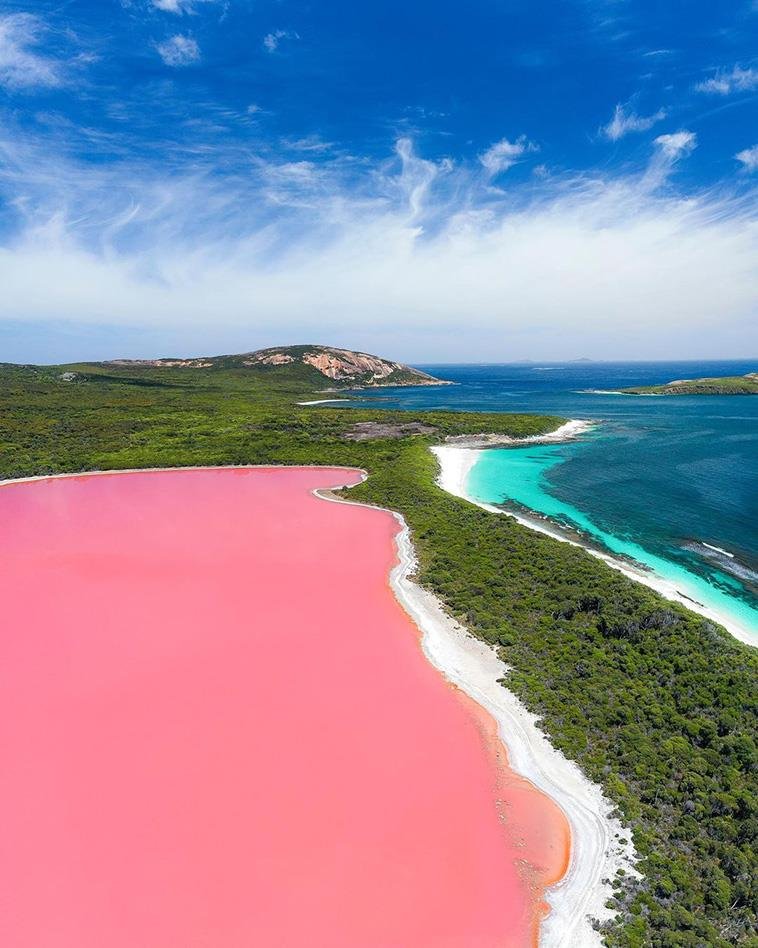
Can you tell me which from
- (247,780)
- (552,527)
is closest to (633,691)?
(247,780)

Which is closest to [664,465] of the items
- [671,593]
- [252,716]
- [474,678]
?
[671,593]

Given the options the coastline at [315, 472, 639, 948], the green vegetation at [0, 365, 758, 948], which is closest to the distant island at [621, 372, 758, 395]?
the green vegetation at [0, 365, 758, 948]

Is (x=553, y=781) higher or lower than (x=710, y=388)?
lower

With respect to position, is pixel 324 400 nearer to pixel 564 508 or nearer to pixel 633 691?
pixel 564 508

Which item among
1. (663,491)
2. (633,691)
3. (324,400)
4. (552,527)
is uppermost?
(324,400)

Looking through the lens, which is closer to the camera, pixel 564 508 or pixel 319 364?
pixel 564 508

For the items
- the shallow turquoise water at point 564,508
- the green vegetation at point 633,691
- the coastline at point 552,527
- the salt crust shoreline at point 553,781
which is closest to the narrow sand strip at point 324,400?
the coastline at point 552,527

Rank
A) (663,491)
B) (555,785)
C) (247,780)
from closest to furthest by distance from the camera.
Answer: (555,785), (247,780), (663,491)
